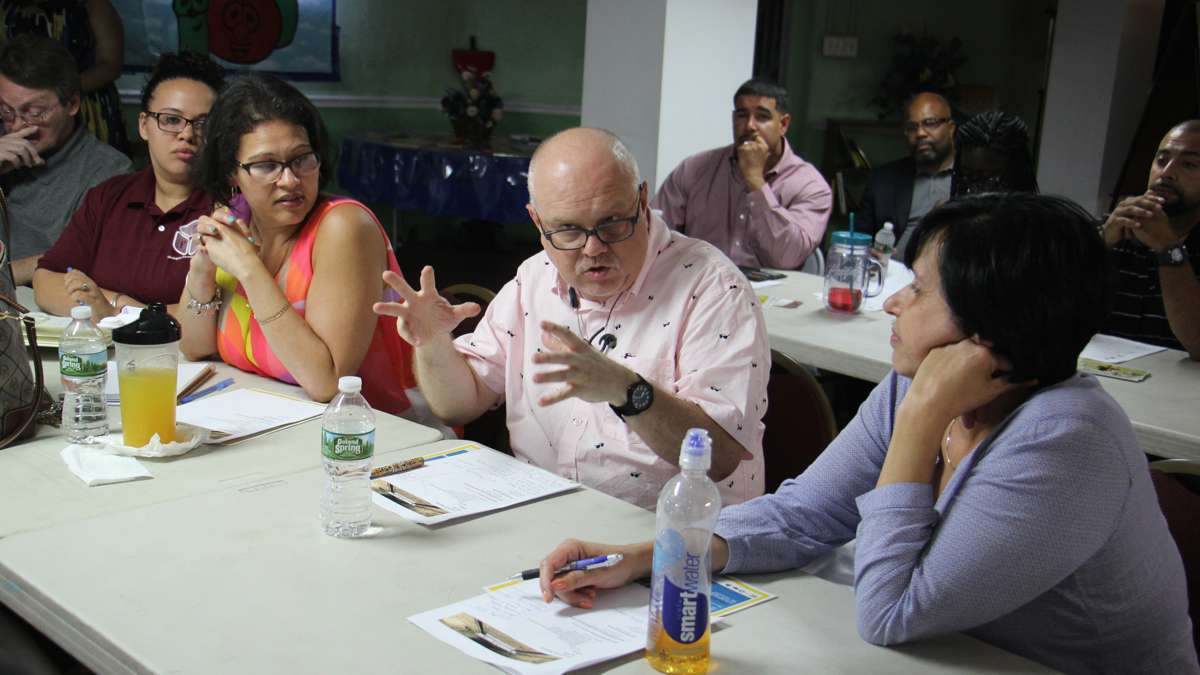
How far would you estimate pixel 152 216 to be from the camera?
296cm

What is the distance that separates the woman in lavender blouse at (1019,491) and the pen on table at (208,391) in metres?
1.13

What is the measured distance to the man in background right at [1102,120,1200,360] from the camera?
2990mm

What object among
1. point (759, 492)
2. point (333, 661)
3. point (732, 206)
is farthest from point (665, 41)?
point (333, 661)

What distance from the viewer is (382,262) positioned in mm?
2432

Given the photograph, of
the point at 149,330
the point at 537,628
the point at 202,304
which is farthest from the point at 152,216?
the point at 537,628

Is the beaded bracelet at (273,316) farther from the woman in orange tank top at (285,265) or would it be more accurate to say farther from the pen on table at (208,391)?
the pen on table at (208,391)

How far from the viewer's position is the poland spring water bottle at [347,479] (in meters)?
1.55

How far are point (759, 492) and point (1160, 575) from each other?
0.84m

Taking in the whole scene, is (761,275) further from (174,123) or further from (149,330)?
(149,330)

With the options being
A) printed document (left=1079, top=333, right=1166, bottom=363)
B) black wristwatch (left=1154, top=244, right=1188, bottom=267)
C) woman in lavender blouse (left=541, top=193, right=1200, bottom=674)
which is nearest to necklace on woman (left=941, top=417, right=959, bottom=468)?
woman in lavender blouse (left=541, top=193, right=1200, bottom=674)

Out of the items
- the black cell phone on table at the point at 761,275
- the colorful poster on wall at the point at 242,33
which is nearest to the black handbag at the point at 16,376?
the black cell phone on table at the point at 761,275

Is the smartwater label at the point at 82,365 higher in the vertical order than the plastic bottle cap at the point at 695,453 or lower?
lower

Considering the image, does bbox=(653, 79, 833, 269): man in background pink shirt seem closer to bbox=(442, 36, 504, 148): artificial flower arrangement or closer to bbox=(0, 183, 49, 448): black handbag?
bbox=(0, 183, 49, 448): black handbag

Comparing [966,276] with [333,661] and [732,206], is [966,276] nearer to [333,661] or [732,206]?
[333,661]
